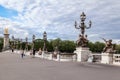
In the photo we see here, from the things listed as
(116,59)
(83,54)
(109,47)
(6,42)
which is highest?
(6,42)

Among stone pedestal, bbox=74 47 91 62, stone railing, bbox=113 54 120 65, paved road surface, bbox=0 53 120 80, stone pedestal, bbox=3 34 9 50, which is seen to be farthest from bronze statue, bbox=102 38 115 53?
stone pedestal, bbox=3 34 9 50

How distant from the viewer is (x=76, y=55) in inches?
1464

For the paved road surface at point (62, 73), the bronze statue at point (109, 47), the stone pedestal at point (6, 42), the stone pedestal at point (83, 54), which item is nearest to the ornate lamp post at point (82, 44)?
the stone pedestal at point (83, 54)

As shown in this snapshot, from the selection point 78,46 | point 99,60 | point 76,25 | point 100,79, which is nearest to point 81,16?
point 76,25

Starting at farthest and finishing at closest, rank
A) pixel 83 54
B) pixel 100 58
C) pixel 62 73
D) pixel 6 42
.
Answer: pixel 6 42, pixel 83 54, pixel 100 58, pixel 62 73

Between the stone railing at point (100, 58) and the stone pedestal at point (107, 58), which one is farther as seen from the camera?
the stone pedestal at point (107, 58)

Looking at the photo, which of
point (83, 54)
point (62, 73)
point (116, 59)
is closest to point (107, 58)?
point (116, 59)

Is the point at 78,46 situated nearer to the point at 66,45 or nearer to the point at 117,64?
the point at 117,64

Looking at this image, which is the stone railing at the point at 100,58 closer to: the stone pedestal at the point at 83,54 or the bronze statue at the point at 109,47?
the bronze statue at the point at 109,47

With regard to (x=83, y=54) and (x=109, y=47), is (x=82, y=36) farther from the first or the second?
(x=109, y=47)

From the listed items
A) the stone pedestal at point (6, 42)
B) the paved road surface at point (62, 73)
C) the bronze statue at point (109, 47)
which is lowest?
the paved road surface at point (62, 73)

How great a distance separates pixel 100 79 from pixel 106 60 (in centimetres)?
1516

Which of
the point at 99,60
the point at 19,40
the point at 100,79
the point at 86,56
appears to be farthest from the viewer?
the point at 19,40

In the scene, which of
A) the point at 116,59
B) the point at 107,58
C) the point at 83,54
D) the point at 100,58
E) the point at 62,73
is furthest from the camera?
the point at 83,54
